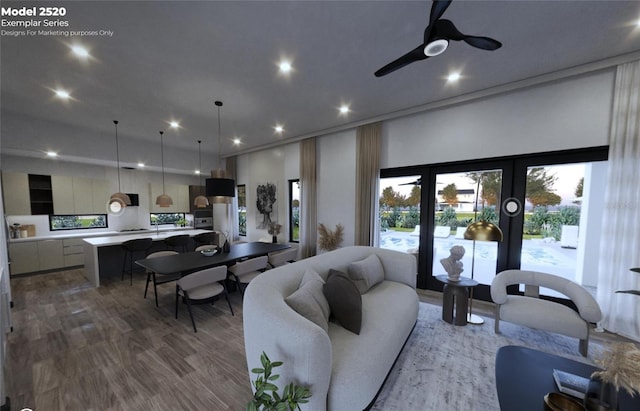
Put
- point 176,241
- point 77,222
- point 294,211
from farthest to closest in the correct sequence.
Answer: point 294,211 → point 77,222 → point 176,241

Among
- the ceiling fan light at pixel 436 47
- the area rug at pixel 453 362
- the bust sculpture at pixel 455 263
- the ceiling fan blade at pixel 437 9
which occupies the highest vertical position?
the ceiling fan blade at pixel 437 9

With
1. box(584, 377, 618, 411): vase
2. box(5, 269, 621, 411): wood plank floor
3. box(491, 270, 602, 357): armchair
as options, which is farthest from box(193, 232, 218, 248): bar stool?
box(584, 377, 618, 411): vase

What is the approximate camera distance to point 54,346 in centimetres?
238

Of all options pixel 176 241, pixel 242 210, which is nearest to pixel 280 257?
pixel 176 241

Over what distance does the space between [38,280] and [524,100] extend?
9.15m

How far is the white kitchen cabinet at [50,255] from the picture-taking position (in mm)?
4734

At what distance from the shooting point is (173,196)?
22.9 feet

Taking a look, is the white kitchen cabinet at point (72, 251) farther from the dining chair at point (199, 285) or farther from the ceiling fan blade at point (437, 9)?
the ceiling fan blade at point (437, 9)

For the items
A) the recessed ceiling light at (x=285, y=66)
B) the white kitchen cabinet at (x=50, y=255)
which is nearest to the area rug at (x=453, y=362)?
the recessed ceiling light at (x=285, y=66)

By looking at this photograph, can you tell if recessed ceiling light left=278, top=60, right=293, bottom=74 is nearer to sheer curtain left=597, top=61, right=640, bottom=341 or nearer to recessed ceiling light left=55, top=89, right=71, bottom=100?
recessed ceiling light left=55, top=89, right=71, bottom=100

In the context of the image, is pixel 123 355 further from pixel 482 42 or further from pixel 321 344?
pixel 482 42

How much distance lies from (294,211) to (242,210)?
7.71 ft

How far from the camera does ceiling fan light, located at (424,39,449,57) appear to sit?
1.65 metres

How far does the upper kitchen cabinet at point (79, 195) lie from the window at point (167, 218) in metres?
1.22
